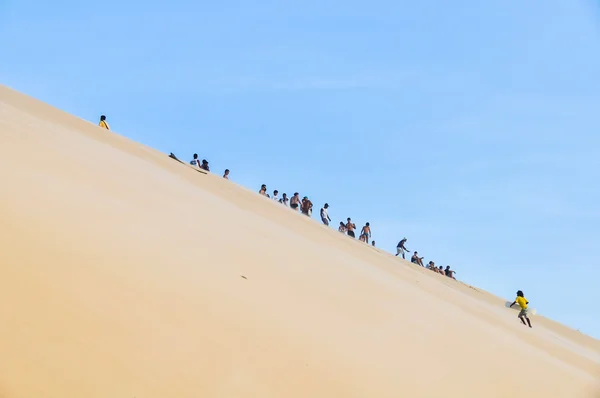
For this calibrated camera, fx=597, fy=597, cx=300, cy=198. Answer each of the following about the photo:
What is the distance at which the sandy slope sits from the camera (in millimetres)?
2875

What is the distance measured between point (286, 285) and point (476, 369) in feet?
6.47

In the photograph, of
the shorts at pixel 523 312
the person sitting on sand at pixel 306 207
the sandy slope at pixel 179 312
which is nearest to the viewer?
the sandy slope at pixel 179 312

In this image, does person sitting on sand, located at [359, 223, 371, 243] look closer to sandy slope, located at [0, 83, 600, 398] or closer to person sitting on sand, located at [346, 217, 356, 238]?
person sitting on sand, located at [346, 217, 356, 238]

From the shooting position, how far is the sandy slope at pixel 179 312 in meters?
2.88

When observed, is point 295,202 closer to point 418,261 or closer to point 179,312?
point 418,261

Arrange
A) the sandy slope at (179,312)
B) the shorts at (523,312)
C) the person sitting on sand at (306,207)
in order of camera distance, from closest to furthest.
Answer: the sandy slope at (179,312), the shorts at (523,312), the person sitting on sand at (306,207)

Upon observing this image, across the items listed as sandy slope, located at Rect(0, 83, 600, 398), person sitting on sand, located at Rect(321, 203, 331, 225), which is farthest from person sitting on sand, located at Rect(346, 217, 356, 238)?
sandy slope, located at Rect(0, 83, 600, 398)

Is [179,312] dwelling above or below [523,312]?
below

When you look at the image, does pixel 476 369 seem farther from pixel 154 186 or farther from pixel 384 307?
pixel 154 186

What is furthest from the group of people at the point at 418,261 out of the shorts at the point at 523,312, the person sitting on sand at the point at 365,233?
the shorts at the point at 523,312

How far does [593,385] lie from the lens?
8039 mm

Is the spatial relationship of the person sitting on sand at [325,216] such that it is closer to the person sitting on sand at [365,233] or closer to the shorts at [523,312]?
the person sitting on sand at [365,233]

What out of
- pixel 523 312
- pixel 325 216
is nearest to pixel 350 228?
pixel 325 216

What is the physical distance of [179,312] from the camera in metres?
3.70
